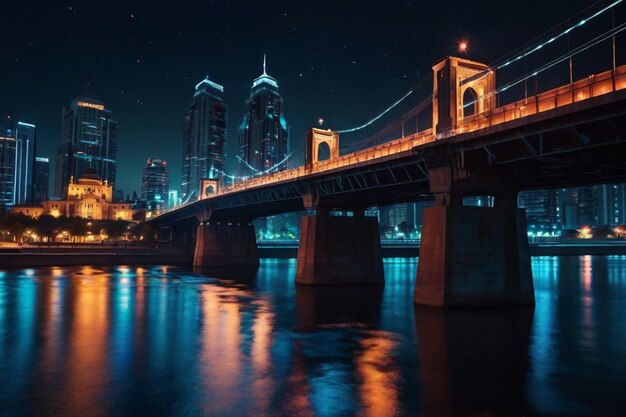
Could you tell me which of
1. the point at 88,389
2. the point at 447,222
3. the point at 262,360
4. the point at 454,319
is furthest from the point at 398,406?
the point at 447,222

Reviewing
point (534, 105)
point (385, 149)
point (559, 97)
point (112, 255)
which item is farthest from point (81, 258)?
point (559, 97)

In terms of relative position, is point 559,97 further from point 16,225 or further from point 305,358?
point 16,225

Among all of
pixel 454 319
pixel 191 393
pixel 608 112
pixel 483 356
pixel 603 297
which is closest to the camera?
pixel 191 393

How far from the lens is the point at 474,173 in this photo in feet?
106

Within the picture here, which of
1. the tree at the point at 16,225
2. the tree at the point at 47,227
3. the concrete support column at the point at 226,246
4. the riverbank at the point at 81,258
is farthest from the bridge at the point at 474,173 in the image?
the tree at the point at 47,227

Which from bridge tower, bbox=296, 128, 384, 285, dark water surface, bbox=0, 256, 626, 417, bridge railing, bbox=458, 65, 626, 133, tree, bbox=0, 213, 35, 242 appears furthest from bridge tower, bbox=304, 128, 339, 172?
tree, bbox=0, 213, 35, 242

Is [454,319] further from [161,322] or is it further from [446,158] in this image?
[161,322]

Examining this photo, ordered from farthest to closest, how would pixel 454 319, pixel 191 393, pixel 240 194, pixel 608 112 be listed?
1. pixel 240 194
2. pixel 454 319
3. pixel 608 112
4. pixel 191 393

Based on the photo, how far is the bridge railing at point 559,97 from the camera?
22678 mm

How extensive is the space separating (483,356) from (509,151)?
13.5 m

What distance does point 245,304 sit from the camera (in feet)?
125

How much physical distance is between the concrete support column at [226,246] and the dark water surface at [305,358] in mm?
42045

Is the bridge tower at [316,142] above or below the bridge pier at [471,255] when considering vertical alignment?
above

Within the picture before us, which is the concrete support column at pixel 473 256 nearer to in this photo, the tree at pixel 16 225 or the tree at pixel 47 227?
the tree at pixel 16 225
